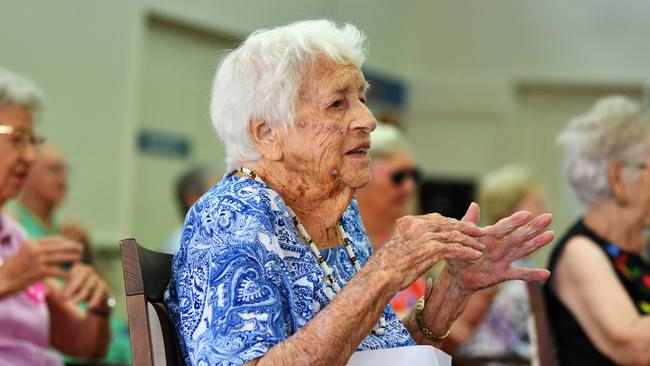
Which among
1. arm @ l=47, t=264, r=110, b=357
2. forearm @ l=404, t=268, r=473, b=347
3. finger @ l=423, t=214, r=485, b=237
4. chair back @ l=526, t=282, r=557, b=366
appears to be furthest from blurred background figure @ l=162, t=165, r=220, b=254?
finger @ l=423, t=214, r=485, b=237

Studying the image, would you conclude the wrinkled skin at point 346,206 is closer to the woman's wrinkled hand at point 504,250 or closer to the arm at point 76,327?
the woman's wrinkled hand at point 504,250

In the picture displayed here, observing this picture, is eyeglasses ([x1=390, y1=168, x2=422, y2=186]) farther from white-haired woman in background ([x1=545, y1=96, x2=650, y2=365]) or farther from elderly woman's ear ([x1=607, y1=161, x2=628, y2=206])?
elderly woman's ear ([x1=607, y1=161, x2=628, y2=206])

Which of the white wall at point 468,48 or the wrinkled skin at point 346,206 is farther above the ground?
the white wall at point 468,48

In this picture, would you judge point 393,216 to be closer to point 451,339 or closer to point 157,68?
point 451,339

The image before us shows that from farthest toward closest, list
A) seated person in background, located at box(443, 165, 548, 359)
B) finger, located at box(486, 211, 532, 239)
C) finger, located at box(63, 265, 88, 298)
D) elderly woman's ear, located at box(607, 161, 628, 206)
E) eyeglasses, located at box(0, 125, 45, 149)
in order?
seated person in background, located at box(443, 165, 548, 359), elderly woman's ear, located at box(607, 161, 628, 206), eyeglasses, located at box(0, 125, 45, 149), finger, located at box(63, 265, 88, 298), finger, located at box(486, 211, 532, 239)

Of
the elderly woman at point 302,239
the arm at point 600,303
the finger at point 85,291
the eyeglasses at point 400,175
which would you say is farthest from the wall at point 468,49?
the elderly woman at point 302,239

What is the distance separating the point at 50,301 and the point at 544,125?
8.07m

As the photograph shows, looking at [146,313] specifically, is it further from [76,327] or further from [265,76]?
[76,327]

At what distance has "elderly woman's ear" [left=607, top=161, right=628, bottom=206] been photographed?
11.0 feet

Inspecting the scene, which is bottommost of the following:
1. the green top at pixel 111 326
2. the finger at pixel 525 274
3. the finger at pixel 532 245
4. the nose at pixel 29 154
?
the green top at pixel 111 326

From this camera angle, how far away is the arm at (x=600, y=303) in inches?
118

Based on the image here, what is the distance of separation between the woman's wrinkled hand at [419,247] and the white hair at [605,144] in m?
1.57

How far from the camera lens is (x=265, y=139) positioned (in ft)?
6.86

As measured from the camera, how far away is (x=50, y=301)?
10.5 ft
